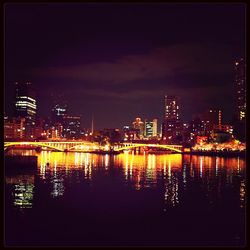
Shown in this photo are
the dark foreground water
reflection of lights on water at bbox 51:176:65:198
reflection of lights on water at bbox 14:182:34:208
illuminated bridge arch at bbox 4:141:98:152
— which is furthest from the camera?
illuminated bridge arch at bbox 4:141:98:152

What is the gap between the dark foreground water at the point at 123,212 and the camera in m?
23.2

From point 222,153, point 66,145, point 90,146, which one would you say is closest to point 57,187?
point 222,153

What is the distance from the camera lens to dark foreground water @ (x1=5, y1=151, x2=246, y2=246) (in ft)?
76.2

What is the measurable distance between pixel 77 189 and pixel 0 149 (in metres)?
16.3

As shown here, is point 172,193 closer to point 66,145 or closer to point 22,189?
point 22,189

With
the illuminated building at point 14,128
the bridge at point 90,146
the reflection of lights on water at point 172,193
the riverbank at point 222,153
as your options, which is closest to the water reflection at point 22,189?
the reflection of lights on water at point 172,193

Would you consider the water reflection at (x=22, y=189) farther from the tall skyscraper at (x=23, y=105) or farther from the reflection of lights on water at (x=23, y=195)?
the tall skyscraper at (x=23, y=105)

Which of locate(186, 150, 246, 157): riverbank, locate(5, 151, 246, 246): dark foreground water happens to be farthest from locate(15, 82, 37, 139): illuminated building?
locate(5, 151, 246, 246): dark foreground water

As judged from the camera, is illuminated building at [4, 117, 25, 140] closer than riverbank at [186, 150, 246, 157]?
No

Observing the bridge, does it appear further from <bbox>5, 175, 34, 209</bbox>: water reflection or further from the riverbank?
<bbox>5, 175, 34, 209</bbox>: water reflection

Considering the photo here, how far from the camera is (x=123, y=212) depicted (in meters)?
29.6

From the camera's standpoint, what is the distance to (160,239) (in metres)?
23.2

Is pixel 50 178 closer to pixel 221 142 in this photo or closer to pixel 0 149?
pixel 0 149

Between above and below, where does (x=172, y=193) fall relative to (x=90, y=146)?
below
